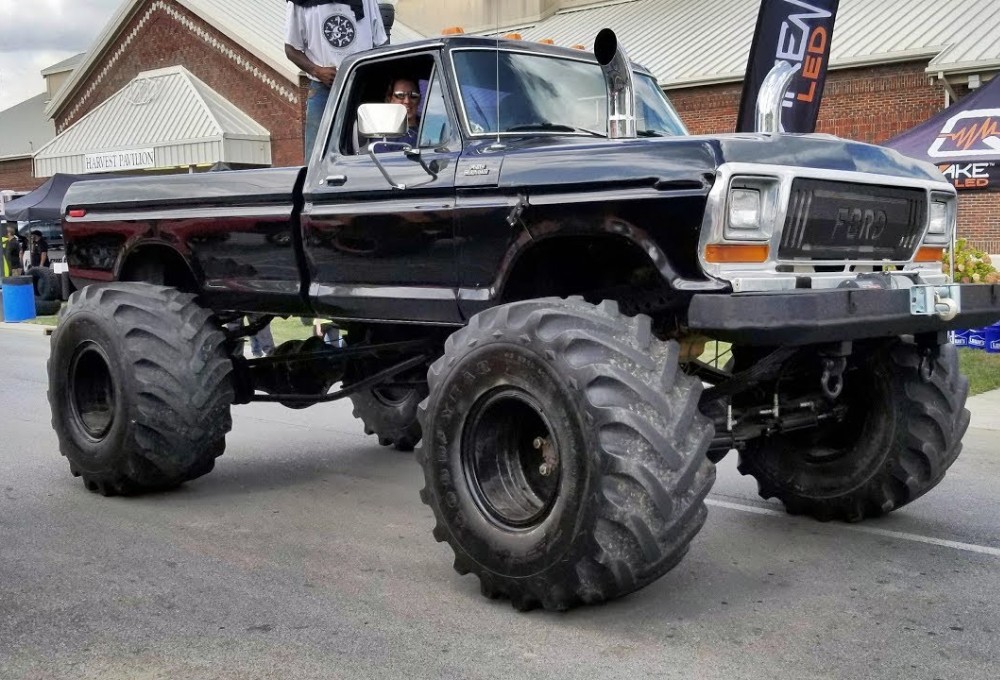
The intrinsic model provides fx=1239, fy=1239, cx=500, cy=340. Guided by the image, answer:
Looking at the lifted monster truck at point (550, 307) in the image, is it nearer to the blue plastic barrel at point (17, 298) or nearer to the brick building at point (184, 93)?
the blue plastic barrel at point (17, 298)

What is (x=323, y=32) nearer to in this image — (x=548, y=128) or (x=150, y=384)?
(x=548, y=128)

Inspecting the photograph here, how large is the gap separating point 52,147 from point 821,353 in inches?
1460

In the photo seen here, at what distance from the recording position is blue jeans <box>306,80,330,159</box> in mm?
7164

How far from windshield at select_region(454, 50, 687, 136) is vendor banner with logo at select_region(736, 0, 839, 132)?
544cm

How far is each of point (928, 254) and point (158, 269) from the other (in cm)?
462

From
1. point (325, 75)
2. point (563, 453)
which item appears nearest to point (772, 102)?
point (563, 453)

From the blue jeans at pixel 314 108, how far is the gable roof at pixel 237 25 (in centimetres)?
2355

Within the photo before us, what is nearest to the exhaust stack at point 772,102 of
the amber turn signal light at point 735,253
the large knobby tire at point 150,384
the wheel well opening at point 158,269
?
the amber turn signal light at point 735,253

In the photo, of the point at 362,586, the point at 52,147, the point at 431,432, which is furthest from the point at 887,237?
the point at 52,147

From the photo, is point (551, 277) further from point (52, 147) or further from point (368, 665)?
point (52, 147)

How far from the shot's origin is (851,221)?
530cm

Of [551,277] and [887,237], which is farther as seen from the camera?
[551,277]

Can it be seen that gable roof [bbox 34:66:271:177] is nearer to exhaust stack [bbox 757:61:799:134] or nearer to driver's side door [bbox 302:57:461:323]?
driver's side door [bbox 302:57:461:323]

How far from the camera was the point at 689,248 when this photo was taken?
16.3ft
